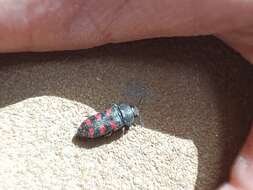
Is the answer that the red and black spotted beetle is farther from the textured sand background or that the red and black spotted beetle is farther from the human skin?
the human skin

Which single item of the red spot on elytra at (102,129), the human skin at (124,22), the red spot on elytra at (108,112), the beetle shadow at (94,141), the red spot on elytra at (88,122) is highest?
the human skin at (124,22)

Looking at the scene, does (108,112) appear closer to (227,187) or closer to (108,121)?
(108,121)

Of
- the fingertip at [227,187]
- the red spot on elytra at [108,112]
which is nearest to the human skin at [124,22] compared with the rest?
the fingertip at [227,187]

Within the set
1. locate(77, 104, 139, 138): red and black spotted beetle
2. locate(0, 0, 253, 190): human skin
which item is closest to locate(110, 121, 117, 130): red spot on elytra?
locate(77, 104, 139, 138): red and black spotted beetle

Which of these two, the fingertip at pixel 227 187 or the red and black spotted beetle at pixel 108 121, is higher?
the red and black spotted beetle at pixel 108 121

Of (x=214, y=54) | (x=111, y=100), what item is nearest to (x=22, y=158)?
(x=111, y=100)

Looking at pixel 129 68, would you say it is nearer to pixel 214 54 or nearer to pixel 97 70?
pixel 97 70

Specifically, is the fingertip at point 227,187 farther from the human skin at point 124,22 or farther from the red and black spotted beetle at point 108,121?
the red and black spotted beetle at point 108,121
